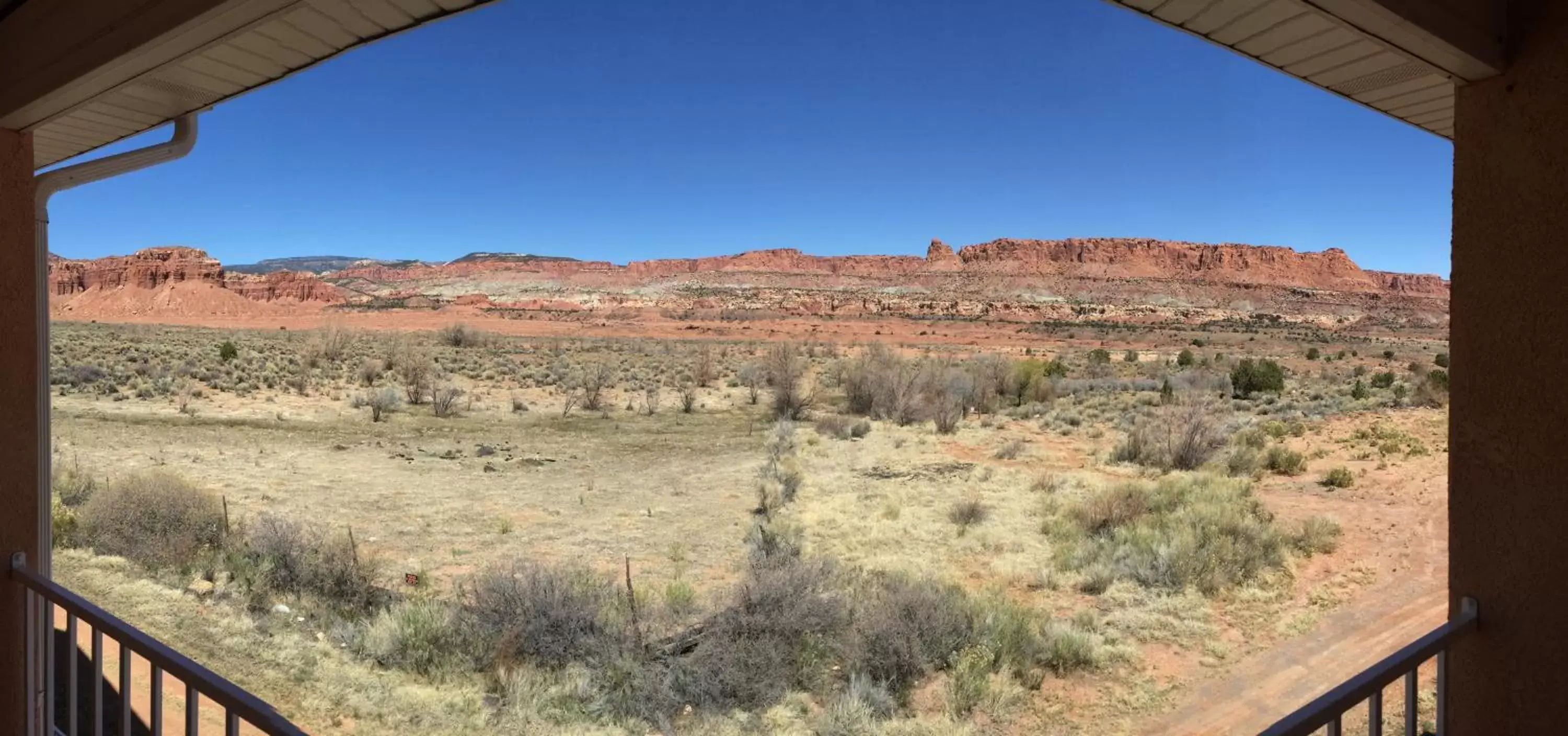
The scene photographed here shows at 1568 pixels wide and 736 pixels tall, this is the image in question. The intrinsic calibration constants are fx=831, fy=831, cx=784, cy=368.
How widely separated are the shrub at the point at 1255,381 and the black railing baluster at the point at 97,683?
25.6 meters

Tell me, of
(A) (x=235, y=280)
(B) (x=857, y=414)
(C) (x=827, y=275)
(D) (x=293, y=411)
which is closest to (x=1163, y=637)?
(B) (x=857, y=414)

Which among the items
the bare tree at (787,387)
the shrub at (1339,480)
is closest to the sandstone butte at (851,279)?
the bare tree at (787,387)

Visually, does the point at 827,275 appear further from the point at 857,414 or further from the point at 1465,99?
the point at 1465,99

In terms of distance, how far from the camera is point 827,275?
125 m

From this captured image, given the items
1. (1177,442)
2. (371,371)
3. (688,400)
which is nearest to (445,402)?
(688,400)

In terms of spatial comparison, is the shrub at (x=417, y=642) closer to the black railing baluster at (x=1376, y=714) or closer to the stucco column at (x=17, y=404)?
the stucco column at (x=17, y=404)

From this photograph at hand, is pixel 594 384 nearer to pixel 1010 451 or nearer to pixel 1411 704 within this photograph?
pixel 1010 451

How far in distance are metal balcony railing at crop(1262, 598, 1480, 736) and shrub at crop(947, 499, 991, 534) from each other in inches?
301

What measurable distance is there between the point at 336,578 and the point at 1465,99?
8058 millimetres

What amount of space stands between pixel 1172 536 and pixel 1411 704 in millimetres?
6666

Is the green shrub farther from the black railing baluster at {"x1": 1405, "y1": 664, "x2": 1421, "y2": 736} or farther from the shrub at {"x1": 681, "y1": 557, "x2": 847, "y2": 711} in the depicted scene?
the black railing baluster at {"x1": 1405, "y1": 664, "x2": 1421, "y2": 736}

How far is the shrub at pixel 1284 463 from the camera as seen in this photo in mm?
12891

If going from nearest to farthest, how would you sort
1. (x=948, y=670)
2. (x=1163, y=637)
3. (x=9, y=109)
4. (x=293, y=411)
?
(x=9, y=109), (x=948, y=670), (x=1163, y=637), (x=293, y=411)

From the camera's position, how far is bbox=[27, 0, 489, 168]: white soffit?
211 centimetres
